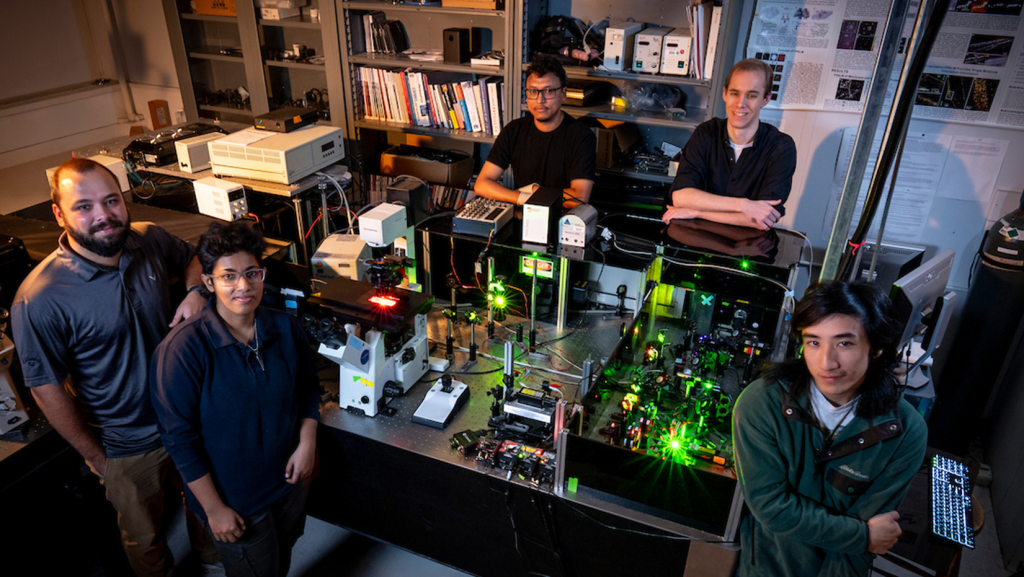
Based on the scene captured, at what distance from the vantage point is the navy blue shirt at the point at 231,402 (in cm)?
167

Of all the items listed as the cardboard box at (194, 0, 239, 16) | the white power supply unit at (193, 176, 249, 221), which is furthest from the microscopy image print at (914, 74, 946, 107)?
the cardboard box at (194, 0, 239, 16)

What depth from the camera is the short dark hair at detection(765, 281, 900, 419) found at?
1.41 m

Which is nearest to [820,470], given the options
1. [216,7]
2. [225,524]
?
[225,524]

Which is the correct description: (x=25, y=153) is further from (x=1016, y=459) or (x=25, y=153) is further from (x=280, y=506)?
(x=1016, y=459)

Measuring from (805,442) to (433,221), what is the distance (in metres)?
1.57

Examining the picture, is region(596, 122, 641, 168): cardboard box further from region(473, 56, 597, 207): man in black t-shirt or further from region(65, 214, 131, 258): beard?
region(65, 214, 131, 258): beard

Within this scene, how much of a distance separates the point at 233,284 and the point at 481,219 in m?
0.94

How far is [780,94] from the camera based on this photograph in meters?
3.41

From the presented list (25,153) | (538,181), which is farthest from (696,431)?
(25,153)

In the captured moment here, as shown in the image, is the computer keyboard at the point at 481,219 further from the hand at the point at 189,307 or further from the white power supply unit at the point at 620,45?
the white power supply unit at the point at 620,45

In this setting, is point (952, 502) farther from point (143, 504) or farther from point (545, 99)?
point (143, 504)

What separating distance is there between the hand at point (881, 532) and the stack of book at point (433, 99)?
2.89m

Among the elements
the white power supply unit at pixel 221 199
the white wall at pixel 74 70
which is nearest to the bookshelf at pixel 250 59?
the white wall at pixel 74 70

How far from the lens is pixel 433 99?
152 inches
